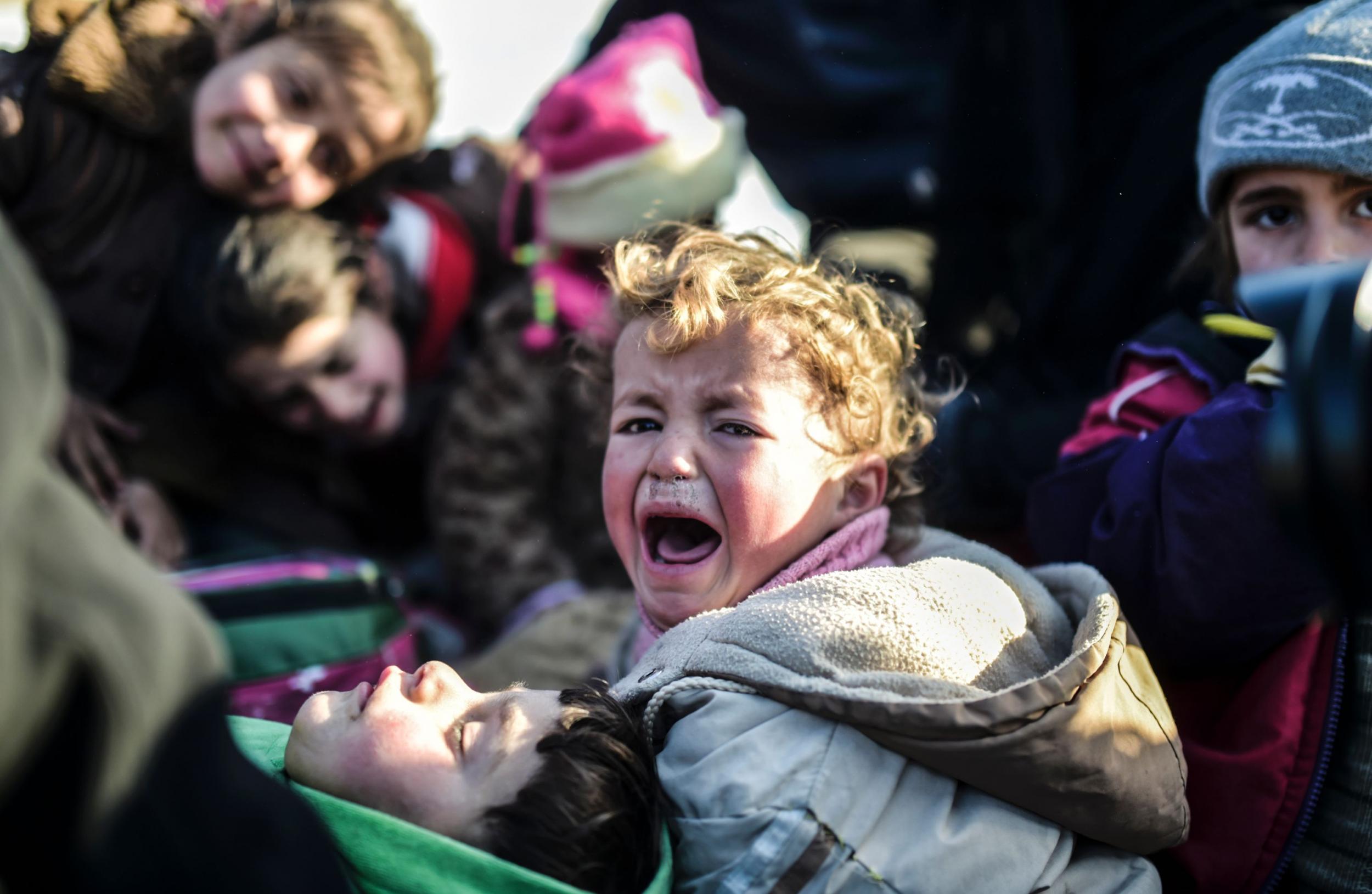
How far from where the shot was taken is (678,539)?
4.58ft

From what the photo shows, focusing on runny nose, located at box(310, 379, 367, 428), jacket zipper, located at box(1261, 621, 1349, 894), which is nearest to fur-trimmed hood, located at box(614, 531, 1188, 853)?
jacket zipper, located at box(1261, 621, 1349, 894)

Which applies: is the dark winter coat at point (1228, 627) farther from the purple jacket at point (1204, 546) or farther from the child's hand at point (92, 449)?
the child's hand at point (92, 449)

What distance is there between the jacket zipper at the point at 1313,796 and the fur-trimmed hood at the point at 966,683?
21 cm

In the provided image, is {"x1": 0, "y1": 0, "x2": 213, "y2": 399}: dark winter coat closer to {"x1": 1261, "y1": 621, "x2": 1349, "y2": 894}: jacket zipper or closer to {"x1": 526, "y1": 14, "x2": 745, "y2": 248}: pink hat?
{"x1": 526, "y1": 14, "x2": 745, "y2": 248}: pink hat

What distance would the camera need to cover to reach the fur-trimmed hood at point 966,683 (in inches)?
41.3

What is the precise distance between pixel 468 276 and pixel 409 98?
48 centimetres

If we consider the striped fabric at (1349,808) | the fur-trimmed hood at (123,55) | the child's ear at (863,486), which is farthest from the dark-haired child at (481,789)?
the fur-trimmed hood at (123,55)

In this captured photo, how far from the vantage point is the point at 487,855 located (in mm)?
958

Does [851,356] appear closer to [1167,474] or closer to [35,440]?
[1167,474]

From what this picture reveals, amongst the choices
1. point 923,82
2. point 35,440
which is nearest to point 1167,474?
point 35,440

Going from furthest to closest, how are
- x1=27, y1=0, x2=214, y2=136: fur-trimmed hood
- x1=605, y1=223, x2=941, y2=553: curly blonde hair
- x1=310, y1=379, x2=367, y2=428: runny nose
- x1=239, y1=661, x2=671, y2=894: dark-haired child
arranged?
x1=310, y1=379, x2=367, y2=428: runny nose → x1=27, y1=0, x2=214, y2=136: fur-trimmed hood → x1=605, y1=223, x2=941, y2=553: curly blonde hair → x1=239, y1=661, x2=671, y2=894: dark-haired child

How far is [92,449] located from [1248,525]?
2.01 metres

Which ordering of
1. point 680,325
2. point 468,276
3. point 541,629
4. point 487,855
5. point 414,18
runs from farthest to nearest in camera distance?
1. point 468,276
2. point 414,18
3. point 541,629
4. point 680,325
5. point 487,855

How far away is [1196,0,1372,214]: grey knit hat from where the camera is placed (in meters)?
1.41
